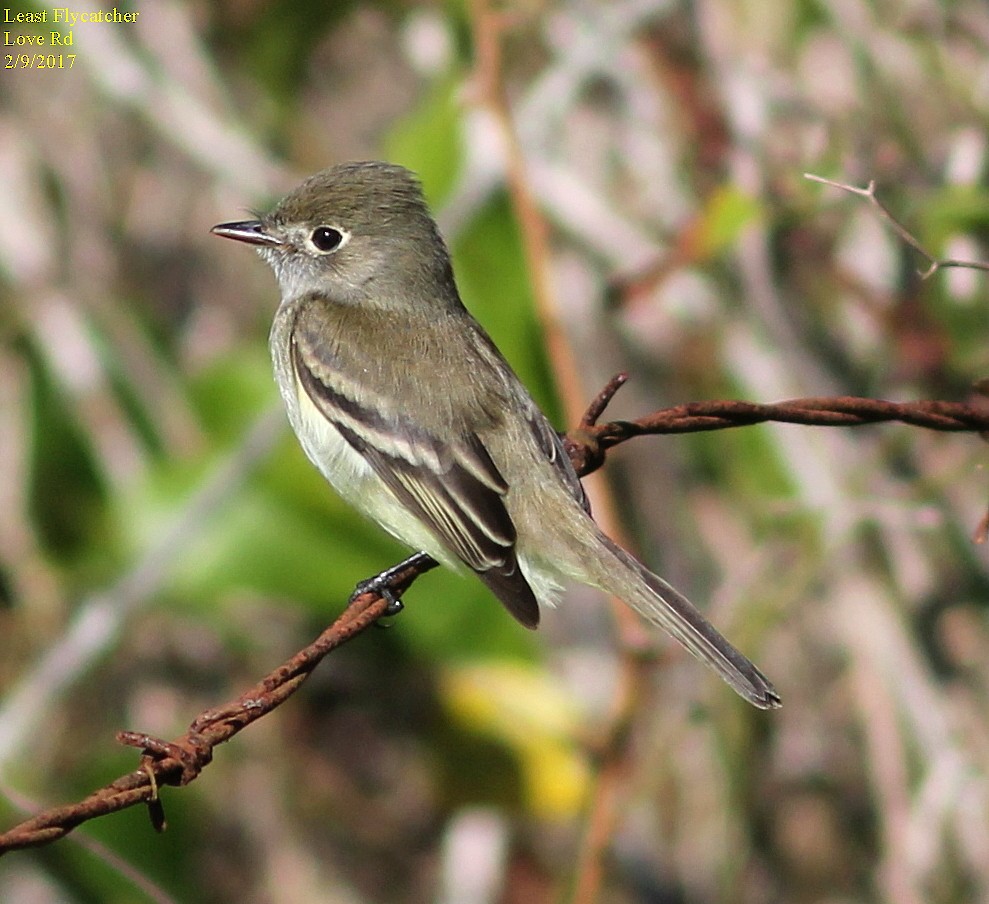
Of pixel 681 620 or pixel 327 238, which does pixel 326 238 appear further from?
pixel 681 620

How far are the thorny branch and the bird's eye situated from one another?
1.04 meters

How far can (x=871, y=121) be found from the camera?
5137 millimetres

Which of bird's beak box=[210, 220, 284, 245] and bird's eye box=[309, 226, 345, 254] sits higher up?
bird's beak box=[210, 220, 284, 245]

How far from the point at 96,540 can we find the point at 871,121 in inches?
120

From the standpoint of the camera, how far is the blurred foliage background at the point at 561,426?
15.0 ft

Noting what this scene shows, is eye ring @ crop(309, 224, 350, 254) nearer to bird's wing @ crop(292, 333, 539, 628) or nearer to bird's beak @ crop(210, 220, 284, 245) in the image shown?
bird's beak @ crop(210, 220, 284, 245)

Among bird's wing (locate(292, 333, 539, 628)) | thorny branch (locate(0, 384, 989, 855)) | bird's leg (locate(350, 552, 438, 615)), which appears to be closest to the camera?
thorny branch (locate(0, 384, 989, 855))

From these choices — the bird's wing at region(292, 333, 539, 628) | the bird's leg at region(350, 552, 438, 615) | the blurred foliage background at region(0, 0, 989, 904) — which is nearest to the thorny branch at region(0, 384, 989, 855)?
the bird's leg at region(350, 552, 438, 615)

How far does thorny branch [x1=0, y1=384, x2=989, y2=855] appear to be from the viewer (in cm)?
190

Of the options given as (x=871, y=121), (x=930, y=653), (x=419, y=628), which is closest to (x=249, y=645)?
(x=419, y=628)

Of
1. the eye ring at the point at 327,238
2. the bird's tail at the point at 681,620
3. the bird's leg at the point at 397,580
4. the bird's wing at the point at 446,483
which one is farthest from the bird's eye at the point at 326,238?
the bird's tail at the point at 681,620

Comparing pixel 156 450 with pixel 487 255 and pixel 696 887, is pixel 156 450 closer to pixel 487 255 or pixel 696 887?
pixel 487 255

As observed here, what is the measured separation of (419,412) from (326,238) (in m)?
0.87

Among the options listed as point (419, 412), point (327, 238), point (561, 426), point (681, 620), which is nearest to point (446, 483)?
point (419, 412)
